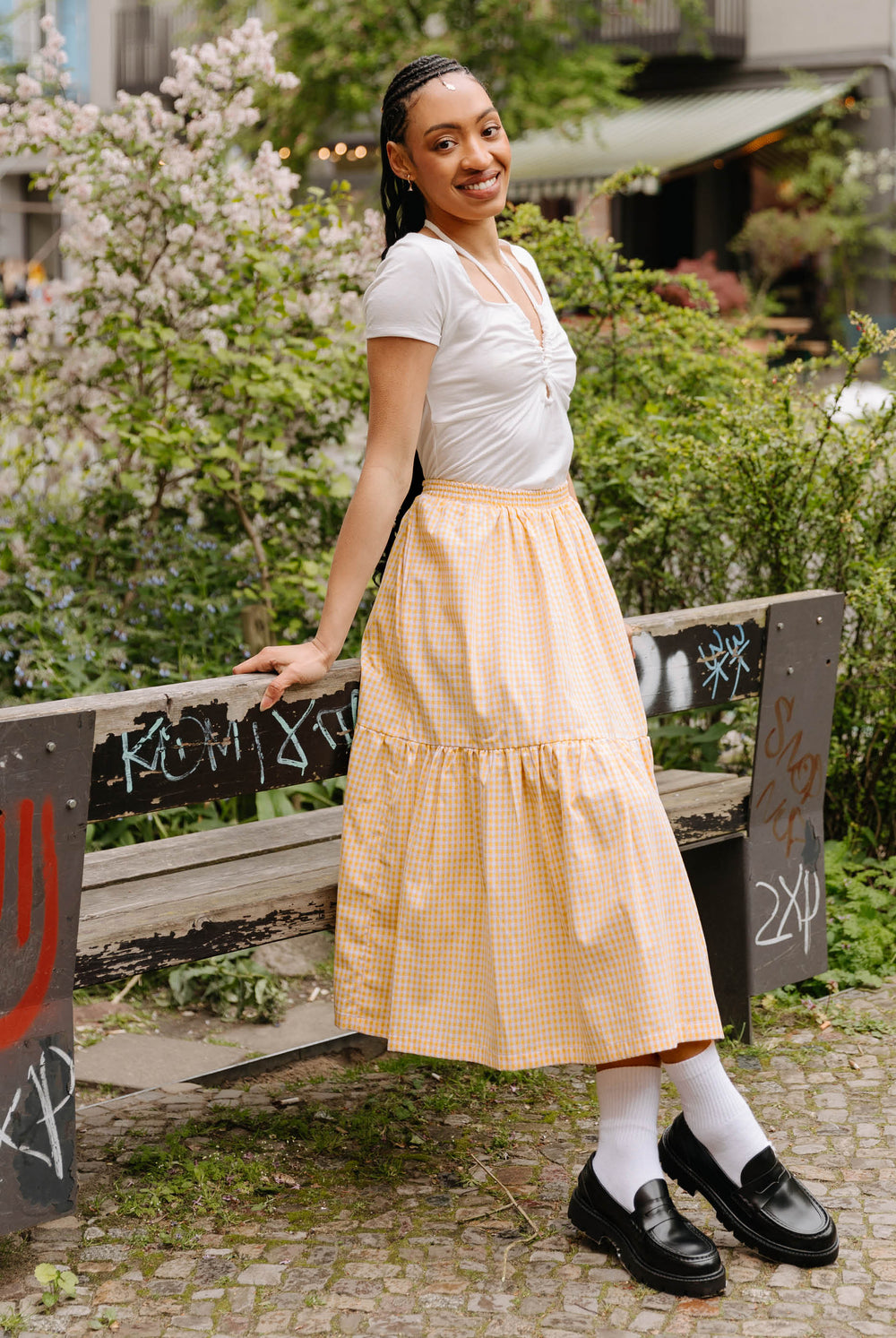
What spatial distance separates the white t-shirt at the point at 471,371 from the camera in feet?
7.84

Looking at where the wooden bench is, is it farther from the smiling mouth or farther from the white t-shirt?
the smiling mouth

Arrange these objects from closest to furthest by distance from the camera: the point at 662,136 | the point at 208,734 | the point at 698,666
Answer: the point at 208,734
the point at 698,666
the point at 662,136

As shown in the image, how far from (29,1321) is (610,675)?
1312mm

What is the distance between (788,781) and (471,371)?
4.16 ft

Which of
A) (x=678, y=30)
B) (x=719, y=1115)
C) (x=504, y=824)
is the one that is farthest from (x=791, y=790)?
(x=678, y=30)

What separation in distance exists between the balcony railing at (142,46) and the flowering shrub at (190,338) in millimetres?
20184

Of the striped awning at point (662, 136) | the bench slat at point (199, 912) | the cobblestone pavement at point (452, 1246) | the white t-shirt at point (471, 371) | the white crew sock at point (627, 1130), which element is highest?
the striped awning at point (662, 136)

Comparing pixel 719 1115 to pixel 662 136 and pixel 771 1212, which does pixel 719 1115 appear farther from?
pixel 662 136

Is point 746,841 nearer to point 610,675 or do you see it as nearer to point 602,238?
point 610,675

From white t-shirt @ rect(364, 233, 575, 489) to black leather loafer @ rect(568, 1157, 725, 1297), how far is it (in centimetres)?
114

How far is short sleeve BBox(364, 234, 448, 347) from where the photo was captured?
7.79 feet

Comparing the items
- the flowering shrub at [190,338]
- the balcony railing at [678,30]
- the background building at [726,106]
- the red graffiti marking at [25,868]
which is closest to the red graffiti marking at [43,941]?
the red graffiti marking at [25,868]

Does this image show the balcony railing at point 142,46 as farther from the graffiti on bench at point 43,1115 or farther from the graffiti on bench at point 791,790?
the graffiti on bench at point 43,1115

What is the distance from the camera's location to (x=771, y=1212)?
2404 mm
